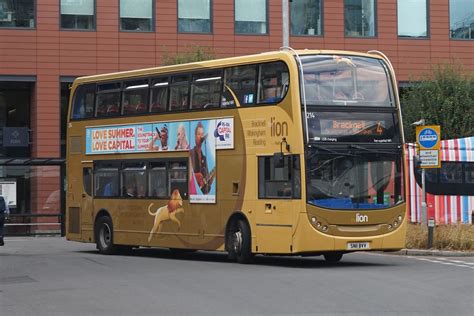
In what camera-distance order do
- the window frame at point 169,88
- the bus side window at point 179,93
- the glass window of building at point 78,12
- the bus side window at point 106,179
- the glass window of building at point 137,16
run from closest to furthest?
the window frame at point 169,88, the bus side window at point 179,93, the bus side window at point 106,179, the glass window of building at point 78,12, the glass window of building at point 137,16

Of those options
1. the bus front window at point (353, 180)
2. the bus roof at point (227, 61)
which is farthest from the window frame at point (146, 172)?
the bus front window at point (353, 180)

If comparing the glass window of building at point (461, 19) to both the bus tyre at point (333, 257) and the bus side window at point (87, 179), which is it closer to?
the bus side window at point (87, 179)

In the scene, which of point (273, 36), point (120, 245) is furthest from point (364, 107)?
point (273, 36)

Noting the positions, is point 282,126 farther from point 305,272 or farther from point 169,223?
point 169,223

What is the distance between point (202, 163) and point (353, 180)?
12.6ft

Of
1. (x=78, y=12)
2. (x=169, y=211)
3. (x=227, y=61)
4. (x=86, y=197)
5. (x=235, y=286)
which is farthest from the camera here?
(x=78, y=12)

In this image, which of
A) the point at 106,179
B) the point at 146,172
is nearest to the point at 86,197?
the point at 106,179

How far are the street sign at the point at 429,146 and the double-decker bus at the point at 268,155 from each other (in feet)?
17.2

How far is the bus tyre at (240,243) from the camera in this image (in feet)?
64.0

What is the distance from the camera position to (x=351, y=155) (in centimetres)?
1872

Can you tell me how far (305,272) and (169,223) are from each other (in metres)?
5.25

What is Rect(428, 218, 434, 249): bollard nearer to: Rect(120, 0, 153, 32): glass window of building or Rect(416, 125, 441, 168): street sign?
Rect(416, 125, 441, 168): street sign

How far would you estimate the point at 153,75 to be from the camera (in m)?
22.4

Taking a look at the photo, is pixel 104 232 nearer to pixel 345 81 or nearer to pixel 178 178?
pixel 178 178
